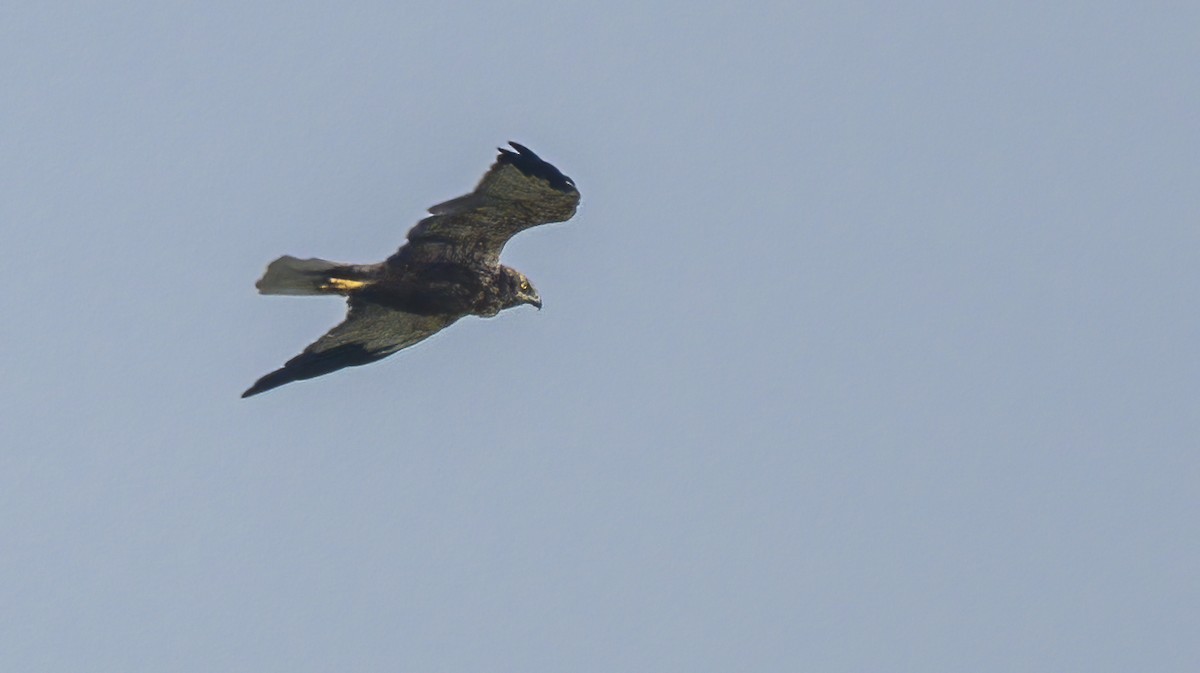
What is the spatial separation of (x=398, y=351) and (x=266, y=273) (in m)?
1.85

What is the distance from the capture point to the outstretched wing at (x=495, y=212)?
18422mm

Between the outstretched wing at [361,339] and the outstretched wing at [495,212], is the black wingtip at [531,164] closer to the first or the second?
the outstretched wing at [495,212]

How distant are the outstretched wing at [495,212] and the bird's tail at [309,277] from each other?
341mm

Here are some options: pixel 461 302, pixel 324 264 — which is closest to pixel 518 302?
pixel 461 302

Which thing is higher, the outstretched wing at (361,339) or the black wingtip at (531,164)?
the black wingtip at (531,164)

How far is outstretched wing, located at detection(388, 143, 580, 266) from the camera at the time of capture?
60.4ft

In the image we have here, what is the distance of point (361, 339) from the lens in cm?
2005

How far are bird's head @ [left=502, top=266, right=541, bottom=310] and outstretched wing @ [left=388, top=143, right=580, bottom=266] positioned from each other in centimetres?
24

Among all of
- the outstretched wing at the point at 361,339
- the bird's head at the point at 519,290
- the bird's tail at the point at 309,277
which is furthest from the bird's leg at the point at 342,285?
the bird's head at the point at 519,290

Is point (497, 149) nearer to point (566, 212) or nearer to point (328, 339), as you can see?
point (566, 212)

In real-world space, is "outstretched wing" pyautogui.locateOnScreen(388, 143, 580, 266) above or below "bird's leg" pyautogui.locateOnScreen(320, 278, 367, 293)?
above

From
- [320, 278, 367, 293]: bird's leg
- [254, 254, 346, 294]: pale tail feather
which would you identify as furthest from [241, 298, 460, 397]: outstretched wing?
[254, 254, 346, 294]: pale tail feather

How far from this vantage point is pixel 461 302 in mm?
19438

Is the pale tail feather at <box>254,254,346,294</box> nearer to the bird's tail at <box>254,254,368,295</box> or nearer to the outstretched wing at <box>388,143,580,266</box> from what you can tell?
the bird's tail at <box>254,254,368,295</box>
